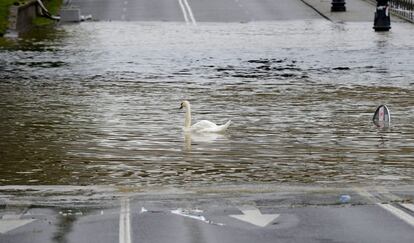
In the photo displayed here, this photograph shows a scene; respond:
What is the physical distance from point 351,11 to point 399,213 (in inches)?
2104

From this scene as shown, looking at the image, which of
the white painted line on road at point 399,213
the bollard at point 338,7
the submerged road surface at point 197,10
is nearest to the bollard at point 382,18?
the submerged road surface at point 197,10

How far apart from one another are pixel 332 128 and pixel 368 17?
4036 centimetres

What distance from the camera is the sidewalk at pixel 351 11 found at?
58.3 meters

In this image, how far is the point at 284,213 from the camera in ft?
36.6

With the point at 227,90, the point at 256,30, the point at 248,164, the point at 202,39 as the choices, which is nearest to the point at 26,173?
the point at 248,164

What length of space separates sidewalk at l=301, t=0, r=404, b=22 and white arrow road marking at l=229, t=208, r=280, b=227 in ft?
151

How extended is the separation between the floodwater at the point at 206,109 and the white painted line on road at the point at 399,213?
7.21ft

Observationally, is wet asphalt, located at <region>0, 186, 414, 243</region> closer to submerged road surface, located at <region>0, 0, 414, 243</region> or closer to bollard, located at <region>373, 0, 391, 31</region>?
submerged road surface, located at <region>0, 0, 414, 243</region>

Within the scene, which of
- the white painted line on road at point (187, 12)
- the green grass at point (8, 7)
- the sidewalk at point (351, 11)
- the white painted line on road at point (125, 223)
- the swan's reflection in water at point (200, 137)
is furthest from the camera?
the white painted line on road at point (187, 12)

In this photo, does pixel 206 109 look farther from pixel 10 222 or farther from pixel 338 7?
pixel 338 7

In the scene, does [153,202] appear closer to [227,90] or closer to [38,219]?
[38,219]

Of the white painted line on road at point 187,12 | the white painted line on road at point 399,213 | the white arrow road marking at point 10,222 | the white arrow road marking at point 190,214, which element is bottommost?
the white painted line on road at point 187,12

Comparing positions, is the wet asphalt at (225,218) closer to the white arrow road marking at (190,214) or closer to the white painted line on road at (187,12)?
the white arrow road marking at (190,214)

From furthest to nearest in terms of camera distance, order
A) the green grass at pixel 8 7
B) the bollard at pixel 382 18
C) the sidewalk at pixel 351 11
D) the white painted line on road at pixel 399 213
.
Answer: the sidewalk at pixel 351 11 → the bollard at pixel 382 18 → the green grass at pixel 8 7 → the white painted line on road at pixel 399 213
